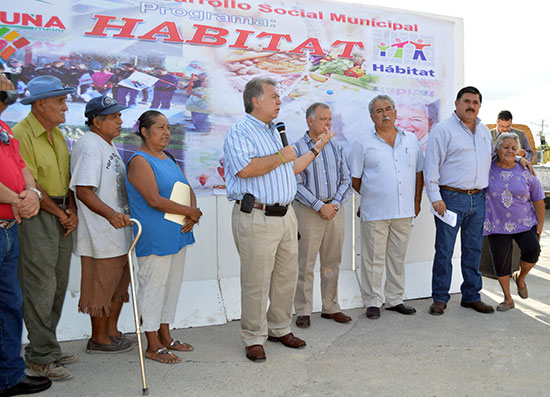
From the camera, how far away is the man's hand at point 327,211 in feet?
13.1

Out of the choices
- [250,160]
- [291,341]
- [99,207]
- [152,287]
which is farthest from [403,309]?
[99,207]

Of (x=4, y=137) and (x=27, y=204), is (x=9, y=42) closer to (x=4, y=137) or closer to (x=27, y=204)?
(x=4, y=137)

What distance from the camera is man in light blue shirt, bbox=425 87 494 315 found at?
14.3 ft

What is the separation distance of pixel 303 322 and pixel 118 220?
181 cm

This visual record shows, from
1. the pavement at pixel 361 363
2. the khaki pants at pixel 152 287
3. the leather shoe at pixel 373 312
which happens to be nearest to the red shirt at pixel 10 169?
the khaki pants at pixel 152 287

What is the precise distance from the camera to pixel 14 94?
2.67 metres

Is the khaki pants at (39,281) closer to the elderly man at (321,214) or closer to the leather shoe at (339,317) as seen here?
the elderly man at (321,214)

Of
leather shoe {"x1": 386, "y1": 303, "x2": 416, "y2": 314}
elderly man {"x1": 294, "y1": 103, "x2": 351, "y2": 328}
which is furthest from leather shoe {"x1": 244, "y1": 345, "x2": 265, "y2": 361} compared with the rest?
leather shoe {"x1": 386, "y1": 303, "x2": 416, "y2": 314}

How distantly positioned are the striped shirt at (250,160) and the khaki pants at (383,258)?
1.29m

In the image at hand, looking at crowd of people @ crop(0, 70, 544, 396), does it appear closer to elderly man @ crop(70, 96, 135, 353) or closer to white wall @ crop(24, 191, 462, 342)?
elderly man @ crop(70, 96, 135, 353)

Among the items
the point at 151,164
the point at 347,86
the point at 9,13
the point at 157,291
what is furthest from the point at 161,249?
the point at 347,86

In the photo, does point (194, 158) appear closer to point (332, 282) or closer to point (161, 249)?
point (161, 249)

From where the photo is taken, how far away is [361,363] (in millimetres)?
3252

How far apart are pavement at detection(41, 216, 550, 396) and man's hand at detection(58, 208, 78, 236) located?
3.06 feet
